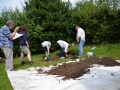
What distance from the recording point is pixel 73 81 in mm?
8203

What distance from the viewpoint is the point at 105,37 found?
20156mm

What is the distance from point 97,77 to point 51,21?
11714mm

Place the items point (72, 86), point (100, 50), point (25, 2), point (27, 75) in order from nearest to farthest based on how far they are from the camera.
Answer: point (72, 86), point (27, 75), point (100, 50), point (25, 2)

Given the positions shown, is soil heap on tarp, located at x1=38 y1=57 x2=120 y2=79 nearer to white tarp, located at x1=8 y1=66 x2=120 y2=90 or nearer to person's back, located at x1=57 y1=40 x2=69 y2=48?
white tarp, located at x1=8 y1=66 x2=120 y2=90

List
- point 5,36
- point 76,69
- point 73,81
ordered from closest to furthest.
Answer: point 73,81 < point 76,69 < point 5,36

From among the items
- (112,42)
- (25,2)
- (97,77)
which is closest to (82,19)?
(112,42)

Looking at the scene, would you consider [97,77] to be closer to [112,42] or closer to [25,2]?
[112,42]

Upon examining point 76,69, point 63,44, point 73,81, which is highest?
point 63,44

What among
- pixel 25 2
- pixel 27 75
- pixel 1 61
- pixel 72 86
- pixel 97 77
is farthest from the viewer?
pixel 25 2

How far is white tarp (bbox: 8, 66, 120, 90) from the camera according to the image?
7555mm

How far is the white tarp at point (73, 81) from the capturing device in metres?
7.55

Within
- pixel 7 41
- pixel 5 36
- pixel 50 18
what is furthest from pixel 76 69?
pixel 50 18

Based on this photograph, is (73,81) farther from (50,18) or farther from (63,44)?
(50,18)

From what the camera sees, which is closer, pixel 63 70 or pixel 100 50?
pixel 63 70
